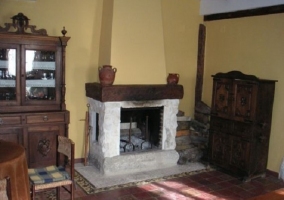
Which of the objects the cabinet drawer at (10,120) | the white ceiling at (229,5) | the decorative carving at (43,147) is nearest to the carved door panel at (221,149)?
the white ceiling at (229,5)

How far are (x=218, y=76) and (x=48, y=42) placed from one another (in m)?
2.56

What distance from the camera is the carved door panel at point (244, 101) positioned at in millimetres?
4610

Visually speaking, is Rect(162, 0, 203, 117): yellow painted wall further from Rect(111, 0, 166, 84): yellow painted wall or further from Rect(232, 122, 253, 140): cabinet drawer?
Rect(232, 122, 253, 140): cabinet drawer

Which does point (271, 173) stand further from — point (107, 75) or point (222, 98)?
point (107, 75)

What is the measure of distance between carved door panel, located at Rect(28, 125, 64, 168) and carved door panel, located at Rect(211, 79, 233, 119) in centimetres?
235

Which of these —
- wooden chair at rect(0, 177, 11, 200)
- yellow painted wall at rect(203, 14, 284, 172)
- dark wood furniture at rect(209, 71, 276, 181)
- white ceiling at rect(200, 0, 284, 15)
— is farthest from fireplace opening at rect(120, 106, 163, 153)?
wooden chair at rect(0, 177, 11, 200)

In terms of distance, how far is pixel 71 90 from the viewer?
511 cm

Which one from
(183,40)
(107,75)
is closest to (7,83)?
(107,75)

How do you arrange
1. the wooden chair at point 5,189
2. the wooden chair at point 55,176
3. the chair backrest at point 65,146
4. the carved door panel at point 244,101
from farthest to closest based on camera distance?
1. the carved door panel at point 244,101
2. the chair backrest at point 65,146
3. the wooden chair at point 55,176
4. the wooden chair at point 5,189

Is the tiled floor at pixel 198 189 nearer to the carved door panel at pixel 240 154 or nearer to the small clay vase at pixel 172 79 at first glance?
the carved door panel at pixel 240 154

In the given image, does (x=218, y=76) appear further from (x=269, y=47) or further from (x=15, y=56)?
(x=15, y=56)

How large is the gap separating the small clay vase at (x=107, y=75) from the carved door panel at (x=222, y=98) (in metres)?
1.65

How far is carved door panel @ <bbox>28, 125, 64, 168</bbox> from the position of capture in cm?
458

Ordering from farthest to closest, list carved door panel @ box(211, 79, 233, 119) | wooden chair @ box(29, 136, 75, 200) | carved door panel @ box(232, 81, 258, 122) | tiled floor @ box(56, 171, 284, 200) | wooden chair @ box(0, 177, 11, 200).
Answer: carved door panel @ box(211, 79, 233, 119) < carved door panel @ box(232, 81, 258, 122) < tiled floor @ box(56, 171, 284, 200) < wooden chair @ box(29, 136, 75, 200) < wooden chair @ box(0, 177, 11, 200)
